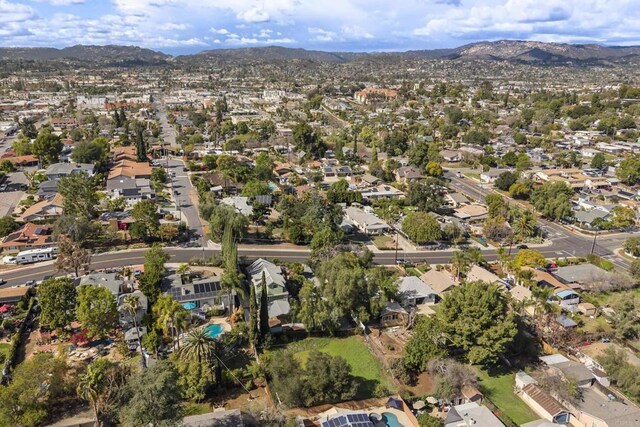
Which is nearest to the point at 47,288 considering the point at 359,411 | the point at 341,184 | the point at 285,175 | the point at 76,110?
the point at 359,411

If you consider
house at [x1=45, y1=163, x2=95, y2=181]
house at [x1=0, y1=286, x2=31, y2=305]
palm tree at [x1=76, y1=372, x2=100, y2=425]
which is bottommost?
house at [x1=0, y1=286, x2=31, y2=305]

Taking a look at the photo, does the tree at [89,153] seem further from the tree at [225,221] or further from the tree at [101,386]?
the tree at [101,386]

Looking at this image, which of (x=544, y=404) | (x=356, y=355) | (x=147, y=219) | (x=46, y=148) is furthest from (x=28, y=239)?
(x=544, y=404)

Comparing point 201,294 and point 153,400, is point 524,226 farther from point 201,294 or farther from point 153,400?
point 153,400

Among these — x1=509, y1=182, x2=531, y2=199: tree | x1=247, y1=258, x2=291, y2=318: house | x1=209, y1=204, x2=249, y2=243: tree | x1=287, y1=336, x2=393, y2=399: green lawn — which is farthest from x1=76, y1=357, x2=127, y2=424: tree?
x1=509, y1=182, x2=531, y2=199: tree

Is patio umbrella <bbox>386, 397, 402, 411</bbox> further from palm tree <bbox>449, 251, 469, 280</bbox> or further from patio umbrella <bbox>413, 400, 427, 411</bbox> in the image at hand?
palm tree <bbox>449, 251, 469, 280</bbox>

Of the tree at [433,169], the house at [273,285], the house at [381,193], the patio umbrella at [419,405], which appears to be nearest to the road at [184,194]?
the house at [273,285]
